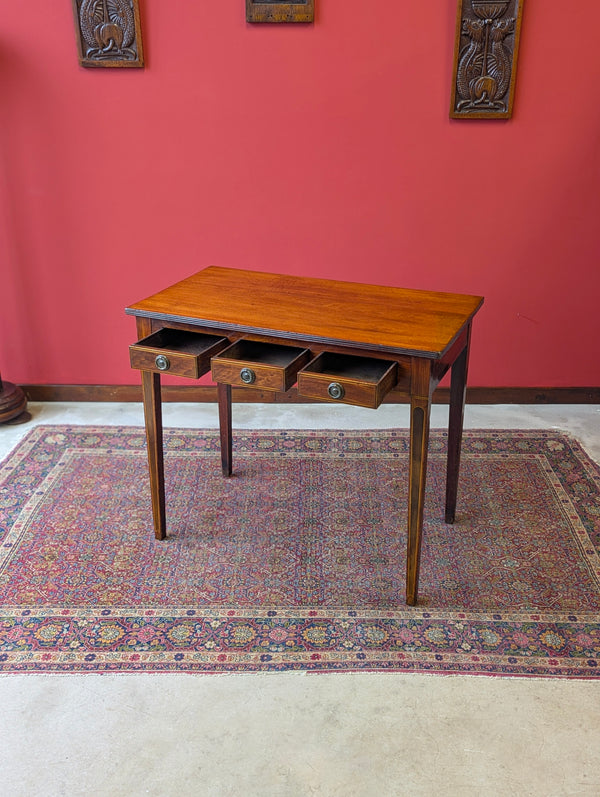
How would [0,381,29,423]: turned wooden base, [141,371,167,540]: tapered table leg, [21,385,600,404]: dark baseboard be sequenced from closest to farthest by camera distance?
[141,371,167,540]: tapered table leg, [0,381,29,423]: turned wooden base, [21,385,600,404]: dark baseboard

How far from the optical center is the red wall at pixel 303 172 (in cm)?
333

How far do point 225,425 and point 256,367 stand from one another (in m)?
0.91

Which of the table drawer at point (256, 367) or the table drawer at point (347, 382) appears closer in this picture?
the table drawer at point (347, 382)

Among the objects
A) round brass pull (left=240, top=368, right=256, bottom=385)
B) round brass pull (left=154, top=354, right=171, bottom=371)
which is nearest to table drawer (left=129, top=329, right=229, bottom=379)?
round brass pull (left=154, top=354, right=171, bottom=371)

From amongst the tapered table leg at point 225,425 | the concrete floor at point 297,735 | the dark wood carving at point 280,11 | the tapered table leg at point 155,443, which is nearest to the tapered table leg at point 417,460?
the concrete floor at point 297,735

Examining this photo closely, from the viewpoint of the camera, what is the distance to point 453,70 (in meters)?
3.30

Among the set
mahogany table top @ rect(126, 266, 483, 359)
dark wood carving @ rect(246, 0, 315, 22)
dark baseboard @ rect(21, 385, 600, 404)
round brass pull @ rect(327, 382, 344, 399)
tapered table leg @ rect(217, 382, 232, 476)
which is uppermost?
dark wood carving @ rect(246, 0, 315, 22)

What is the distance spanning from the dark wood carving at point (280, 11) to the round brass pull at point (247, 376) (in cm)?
181

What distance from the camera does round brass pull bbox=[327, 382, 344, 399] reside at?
2133mm

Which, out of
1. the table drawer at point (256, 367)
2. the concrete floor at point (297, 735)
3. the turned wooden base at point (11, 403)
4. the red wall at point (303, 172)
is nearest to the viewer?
the concrete floor at point (297, 735)

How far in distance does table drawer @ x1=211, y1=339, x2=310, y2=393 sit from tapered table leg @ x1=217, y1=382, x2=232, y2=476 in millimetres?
638

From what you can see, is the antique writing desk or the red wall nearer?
the antique writing desk

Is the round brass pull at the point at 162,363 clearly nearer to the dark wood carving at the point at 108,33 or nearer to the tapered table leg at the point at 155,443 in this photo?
the tapered table leg at the point at 155,443

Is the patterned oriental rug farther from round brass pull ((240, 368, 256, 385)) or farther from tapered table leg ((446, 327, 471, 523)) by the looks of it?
round brass pull ((240, 368, 256, 385))
